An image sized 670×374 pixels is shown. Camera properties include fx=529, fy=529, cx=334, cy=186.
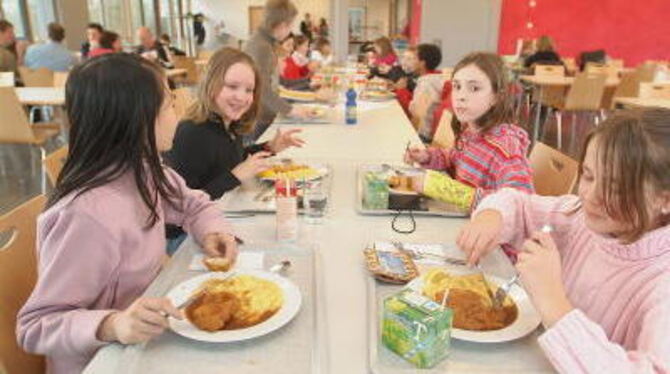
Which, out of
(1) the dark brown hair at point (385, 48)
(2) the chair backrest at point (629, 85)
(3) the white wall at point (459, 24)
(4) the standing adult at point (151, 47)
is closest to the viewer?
(2) the chair backrest at point (629, 85)

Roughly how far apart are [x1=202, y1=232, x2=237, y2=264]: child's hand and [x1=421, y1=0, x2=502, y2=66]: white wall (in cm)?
795

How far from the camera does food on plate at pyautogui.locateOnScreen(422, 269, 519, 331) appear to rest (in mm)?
952

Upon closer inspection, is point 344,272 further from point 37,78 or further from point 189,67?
point 189,67

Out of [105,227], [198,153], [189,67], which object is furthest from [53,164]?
[189,67]

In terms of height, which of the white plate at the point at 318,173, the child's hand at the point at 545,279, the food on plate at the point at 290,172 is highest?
the child's hand at the point at 545,279

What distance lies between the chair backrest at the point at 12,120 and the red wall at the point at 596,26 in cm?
763

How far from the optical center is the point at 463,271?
1186 mm

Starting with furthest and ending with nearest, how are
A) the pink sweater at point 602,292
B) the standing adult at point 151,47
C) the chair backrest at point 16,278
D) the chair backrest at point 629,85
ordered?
the standing adult at point 151,47 < the chair backrest at point 629,85 < the chair backrest at point 16,278 < the pink sweater at point 602,292

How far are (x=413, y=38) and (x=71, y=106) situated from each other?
30.8 feet

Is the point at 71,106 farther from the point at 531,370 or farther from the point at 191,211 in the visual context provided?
the point at 531,370

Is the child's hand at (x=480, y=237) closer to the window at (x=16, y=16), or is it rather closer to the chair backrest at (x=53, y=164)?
the chair backrest at (x=53, y=164)

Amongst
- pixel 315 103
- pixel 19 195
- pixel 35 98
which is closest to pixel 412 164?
pixel 315 103

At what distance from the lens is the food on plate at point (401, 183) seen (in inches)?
65.8

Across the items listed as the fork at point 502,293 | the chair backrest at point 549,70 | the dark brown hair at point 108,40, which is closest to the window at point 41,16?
the dark brown hair at point 108,40
